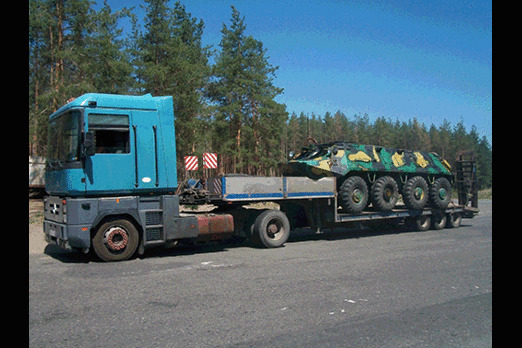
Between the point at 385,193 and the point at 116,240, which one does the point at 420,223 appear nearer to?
the point at 385,193

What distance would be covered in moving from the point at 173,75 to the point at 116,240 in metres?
15.1

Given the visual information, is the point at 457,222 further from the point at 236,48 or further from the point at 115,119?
the point at 236,48

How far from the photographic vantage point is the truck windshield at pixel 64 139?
8500mm

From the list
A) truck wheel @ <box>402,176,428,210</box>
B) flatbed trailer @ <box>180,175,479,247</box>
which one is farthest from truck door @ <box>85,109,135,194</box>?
truck wheel @ <box>402,176,428,210</box>

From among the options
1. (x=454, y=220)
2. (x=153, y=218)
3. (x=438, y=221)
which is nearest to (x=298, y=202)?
(x=153, y=218)

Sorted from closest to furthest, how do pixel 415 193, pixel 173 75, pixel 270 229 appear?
pixel 270 229, pixel 415 193, pixel 173 75

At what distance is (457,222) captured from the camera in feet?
53.8

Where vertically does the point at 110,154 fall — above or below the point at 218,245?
above

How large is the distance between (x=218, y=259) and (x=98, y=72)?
13078 millimetres

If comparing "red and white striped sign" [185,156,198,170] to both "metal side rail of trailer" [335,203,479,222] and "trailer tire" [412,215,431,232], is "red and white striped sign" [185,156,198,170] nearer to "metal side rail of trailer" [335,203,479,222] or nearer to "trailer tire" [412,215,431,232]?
"metal side rail of trailer" [335,203,479,222]

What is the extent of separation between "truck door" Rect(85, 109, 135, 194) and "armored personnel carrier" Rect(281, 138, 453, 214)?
5.74m

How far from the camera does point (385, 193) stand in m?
13.7

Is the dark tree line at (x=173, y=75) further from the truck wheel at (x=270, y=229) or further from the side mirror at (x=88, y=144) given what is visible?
the side mirror at (x=88, y=144)
